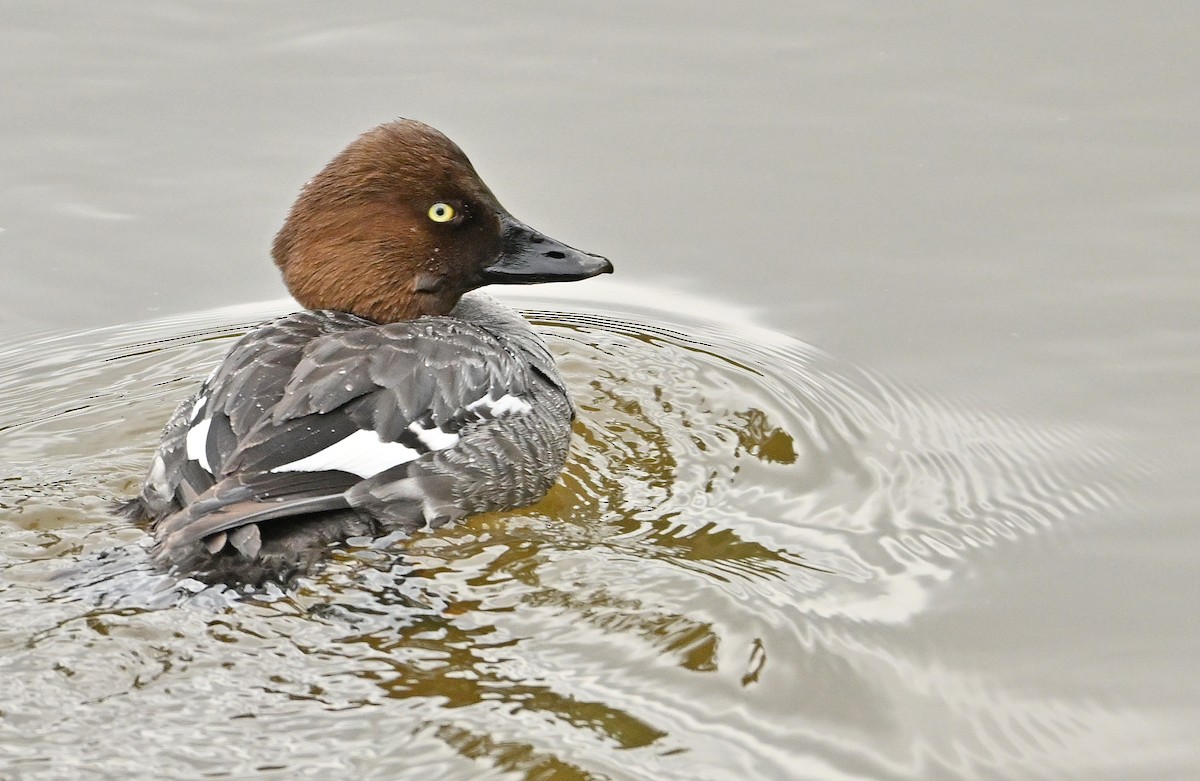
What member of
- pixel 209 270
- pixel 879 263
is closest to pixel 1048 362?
pixel 879 263

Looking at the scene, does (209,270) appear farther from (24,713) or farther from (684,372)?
(24,713)

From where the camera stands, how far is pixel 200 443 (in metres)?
5.84

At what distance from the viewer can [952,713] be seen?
201 inches

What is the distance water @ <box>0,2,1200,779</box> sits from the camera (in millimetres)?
4895

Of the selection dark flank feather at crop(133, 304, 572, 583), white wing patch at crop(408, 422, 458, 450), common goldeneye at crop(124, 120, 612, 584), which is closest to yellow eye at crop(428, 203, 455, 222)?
common goldeneye at crop(124, 120, 612, 584)

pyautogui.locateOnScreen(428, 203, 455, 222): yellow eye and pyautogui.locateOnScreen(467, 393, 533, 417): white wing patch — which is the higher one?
pyautogui.locateOnScreen(428, 203, 455, 222): yellow eye

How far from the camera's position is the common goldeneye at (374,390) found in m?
5.57

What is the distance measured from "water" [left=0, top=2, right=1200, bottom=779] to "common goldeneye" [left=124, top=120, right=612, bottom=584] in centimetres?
20

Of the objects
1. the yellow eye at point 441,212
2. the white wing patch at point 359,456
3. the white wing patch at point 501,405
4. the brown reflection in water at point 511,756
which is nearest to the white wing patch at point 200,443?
the white wing patch at point 359,456

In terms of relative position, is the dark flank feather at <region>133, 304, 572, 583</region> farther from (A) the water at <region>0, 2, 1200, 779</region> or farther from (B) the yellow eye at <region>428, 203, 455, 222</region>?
(B) the yellow eye at <region>428, 203, 455, 222</region>

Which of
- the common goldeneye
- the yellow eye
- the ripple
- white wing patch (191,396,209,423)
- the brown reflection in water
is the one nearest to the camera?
the brown reflection in water

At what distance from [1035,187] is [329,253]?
3918 millimetres

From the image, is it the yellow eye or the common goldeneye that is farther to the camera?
the yellow eye

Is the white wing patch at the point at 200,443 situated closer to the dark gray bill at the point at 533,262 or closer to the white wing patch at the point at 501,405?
the white wing patch at the point at 501,405
